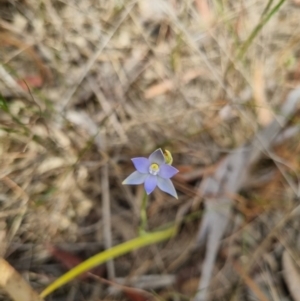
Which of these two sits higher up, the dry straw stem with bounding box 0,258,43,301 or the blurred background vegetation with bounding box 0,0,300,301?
the blurred background vegetation with bounding box 0,0,300,301

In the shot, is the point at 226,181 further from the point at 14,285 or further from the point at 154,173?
the point at 14,285

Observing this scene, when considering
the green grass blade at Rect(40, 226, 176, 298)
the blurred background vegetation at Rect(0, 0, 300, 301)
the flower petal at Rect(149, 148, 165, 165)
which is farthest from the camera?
the blurred background vegetation at Rect(0, 0, 300, 301)

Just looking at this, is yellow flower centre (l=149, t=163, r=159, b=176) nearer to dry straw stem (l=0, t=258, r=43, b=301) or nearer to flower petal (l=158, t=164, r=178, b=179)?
flower petal (l=158, t=164, r=178, b=179)

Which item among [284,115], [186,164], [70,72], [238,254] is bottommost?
[238,254]

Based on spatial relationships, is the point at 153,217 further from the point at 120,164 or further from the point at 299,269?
the point at 299,269

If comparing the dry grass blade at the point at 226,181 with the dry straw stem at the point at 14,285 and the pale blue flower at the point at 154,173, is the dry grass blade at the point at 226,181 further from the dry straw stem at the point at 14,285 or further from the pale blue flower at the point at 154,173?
the dry straw stem at the point at 14,285

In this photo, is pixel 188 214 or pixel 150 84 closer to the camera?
pixel 188 214

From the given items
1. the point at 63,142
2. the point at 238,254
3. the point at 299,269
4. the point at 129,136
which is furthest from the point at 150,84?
the point at 299,269

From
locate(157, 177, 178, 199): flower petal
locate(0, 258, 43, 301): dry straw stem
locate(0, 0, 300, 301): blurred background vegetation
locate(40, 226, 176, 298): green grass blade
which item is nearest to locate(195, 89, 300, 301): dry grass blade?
locate(0, 0, 300, 301): blurred background vegetation
